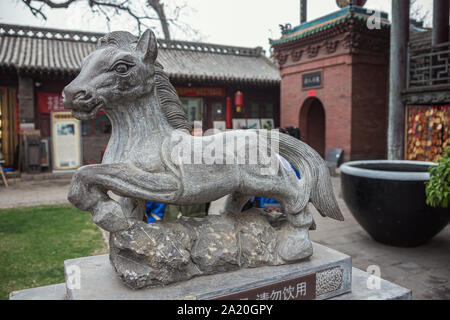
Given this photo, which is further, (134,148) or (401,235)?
(401,235)

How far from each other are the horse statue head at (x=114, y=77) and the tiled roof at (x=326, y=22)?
27.9 ft

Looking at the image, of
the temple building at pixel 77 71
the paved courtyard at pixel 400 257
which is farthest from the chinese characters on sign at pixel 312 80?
the paved courtyard at pixel 400 257

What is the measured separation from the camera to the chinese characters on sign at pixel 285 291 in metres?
1.74

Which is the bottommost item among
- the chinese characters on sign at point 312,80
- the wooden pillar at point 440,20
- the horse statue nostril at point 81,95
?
the horse statue nostril at point 81,95

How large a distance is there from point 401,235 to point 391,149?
3.05 meters

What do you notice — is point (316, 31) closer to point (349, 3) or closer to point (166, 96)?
point (349, 3)

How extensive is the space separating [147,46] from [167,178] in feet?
2.10

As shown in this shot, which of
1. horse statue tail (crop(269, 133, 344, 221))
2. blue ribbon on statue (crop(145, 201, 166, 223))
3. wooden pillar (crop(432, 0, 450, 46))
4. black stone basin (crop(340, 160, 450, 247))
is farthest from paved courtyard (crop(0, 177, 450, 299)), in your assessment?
wooden pillar (crop(432, 0, 450, 46))

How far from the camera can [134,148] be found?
5.81 feet

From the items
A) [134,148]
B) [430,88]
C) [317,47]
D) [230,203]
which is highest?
[317,47]

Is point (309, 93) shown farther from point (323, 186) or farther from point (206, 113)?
point (323, 186)

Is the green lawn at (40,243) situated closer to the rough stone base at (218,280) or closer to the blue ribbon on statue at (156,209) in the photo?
the blue ribbon on statue at (156,209)

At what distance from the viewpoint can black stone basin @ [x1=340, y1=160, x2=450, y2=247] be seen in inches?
144
